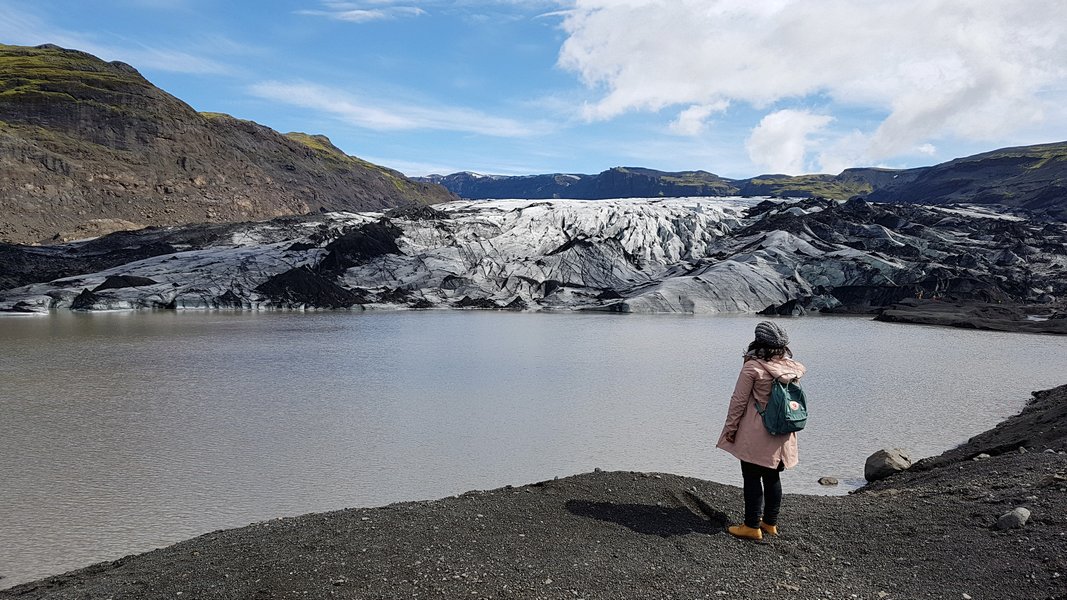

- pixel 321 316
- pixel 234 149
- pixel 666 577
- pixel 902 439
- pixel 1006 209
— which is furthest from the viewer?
pixel 234 149

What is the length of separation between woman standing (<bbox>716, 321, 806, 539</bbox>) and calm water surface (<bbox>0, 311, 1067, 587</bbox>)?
Result: 3198 mm

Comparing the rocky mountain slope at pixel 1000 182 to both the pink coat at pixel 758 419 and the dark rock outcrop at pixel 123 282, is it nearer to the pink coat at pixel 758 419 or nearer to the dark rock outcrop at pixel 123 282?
the dark rock outcrop at pixel 123 282

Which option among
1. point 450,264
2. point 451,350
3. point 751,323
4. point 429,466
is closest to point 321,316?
point 450,264

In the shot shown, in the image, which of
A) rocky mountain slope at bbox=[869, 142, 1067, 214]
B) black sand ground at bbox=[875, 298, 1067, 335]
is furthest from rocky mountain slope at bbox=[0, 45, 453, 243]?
rocky mountain slope at bbox=[869, 142, 1067, 214]

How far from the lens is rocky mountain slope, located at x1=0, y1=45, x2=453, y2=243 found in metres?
51.2

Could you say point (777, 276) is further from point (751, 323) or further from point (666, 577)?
point (666, 577)

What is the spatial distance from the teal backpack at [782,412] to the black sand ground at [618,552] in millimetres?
709

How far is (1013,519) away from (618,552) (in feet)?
7.81

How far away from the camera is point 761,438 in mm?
4672

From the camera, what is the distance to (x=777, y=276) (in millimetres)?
38406

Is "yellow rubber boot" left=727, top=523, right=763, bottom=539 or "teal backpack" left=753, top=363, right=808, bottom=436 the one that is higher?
"teal backpack" left=753, top=363, right=808, bottom=436

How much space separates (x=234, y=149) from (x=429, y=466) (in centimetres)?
7094

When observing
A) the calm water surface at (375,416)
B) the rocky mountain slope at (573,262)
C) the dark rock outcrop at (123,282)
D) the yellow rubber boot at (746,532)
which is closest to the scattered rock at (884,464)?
the calm water surface at (375,416)

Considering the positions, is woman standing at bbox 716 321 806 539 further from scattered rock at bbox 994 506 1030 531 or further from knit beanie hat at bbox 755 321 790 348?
scattered rock at bbox 994 506 1030 531
